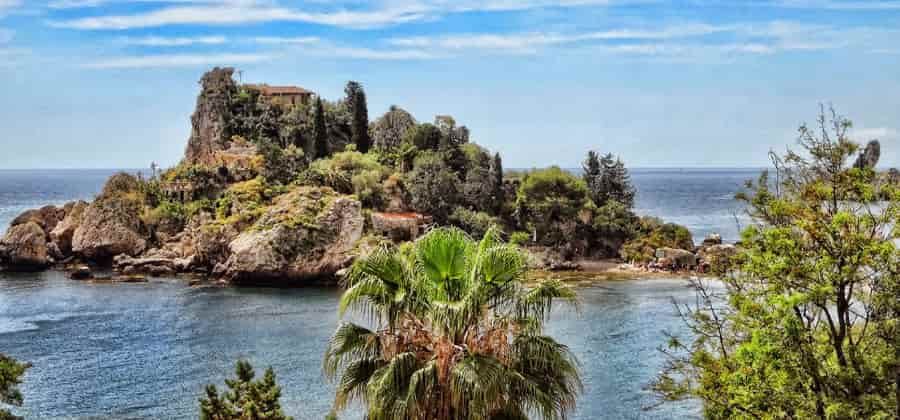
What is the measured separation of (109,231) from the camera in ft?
270

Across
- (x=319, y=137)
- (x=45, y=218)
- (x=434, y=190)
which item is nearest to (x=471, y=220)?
(x=434, y=190)

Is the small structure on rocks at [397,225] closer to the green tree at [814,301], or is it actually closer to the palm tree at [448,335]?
the palm tree at [448,335]

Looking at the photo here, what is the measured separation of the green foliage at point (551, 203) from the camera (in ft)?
276

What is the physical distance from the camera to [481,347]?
16375 mm

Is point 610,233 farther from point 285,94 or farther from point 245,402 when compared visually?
point 245,402

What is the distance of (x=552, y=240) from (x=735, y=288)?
223 ft

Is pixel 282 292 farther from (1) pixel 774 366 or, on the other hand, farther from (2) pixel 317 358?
(1) pixel 774 366

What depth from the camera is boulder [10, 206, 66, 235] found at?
87.6 metres

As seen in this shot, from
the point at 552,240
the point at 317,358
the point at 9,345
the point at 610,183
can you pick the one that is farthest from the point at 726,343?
the point at 610,183

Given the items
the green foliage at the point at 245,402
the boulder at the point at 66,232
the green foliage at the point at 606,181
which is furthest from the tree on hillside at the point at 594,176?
the green foliage at the point at 245,402

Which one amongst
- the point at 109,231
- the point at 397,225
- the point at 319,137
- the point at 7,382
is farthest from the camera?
the point at 319,137

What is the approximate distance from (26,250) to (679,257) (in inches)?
2473

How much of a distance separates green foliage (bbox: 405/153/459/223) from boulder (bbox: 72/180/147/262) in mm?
27079

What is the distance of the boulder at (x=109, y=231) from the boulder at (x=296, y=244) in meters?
14.6
